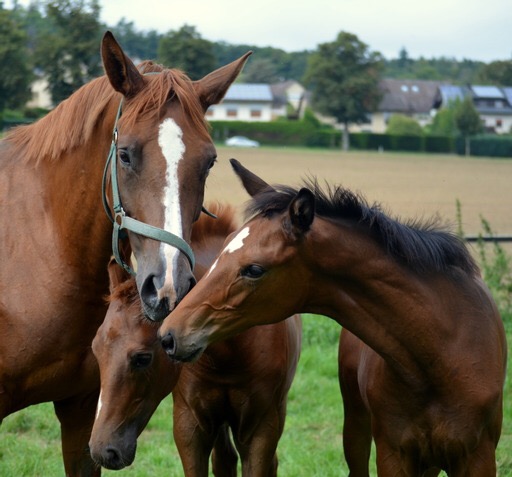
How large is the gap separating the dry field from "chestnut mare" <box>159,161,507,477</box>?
10101mm

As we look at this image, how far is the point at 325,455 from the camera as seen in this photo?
5582mm

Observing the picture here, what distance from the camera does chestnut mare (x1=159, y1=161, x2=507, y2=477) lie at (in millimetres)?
3303

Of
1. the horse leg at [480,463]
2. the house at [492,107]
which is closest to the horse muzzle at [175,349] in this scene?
the horse leg at [480,463]

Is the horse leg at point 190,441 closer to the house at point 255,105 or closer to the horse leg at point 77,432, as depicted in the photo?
the horse leg at point 77,432

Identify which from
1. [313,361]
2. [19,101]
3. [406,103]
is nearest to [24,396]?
[313,361]

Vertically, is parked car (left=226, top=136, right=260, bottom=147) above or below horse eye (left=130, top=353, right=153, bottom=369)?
below

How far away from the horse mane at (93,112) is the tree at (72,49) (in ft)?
27.3

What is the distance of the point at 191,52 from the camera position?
2045 centimetres

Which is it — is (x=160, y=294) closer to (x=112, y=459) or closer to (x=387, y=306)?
(x=112, y=459)

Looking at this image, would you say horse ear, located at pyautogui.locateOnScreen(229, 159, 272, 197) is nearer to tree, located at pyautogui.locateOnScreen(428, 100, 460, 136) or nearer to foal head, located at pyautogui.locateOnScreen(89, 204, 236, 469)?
foal head, located at pyautogui.locateOnScreen(89, 204, 236, 469)

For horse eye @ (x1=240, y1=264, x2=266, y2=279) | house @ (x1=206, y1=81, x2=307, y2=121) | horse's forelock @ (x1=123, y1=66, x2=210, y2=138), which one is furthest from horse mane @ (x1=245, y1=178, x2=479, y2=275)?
house @ (x1=206, y1=81, x2=307, y2=121)

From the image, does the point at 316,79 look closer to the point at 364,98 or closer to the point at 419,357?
the point at 364,98

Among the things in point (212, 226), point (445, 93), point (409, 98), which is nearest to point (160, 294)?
point (212, 226)

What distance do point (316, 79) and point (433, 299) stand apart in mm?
68335
